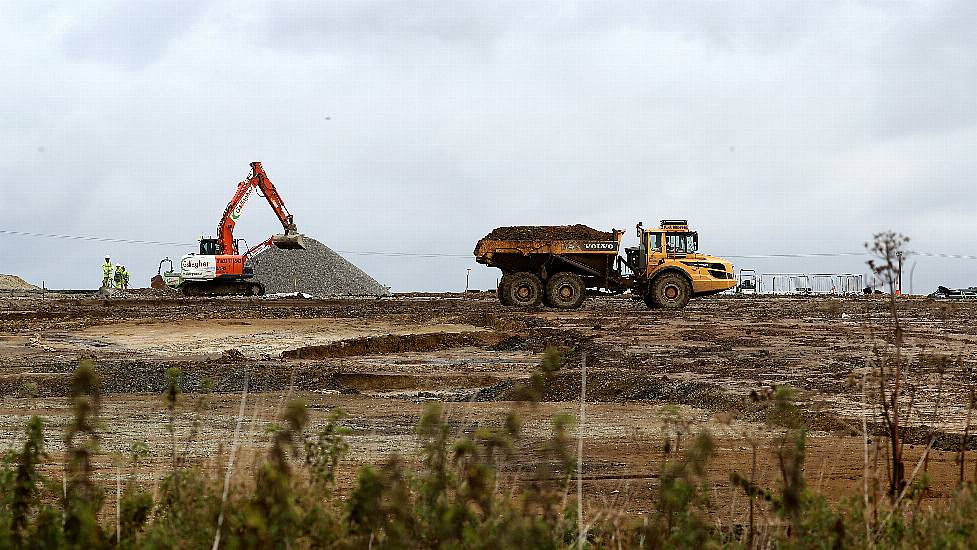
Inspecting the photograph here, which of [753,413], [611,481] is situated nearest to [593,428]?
[753,413]

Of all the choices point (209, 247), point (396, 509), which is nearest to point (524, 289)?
point (209, 247)

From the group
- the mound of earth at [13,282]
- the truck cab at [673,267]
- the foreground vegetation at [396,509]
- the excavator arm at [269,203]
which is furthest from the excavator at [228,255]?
the foreground vegetation at [396,509]

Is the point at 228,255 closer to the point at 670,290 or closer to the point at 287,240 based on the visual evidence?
the point at 287,240

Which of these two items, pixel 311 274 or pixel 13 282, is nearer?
pixel 311 274

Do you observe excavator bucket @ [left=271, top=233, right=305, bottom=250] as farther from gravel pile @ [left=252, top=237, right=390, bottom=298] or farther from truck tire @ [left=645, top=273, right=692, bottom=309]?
truck tire @ [left=645, top=273, right=692, bottom=309]

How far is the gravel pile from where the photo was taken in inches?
2320

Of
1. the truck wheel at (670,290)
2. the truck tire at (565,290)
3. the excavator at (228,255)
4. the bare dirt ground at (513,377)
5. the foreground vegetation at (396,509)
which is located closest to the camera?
the foreground vegetation at (396,509)

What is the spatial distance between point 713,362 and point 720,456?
957cm

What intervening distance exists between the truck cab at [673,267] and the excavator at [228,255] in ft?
64.9

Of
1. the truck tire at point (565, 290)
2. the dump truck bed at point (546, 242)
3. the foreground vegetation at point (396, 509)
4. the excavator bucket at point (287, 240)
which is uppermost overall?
the excavator bucket at point (287, 240)

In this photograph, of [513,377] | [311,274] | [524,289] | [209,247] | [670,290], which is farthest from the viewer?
[311,274]

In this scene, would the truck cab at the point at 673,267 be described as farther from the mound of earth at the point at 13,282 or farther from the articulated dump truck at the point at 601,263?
the mound of earth at the point at 13,282

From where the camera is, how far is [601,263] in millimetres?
34531

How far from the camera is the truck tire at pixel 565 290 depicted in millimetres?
33750
